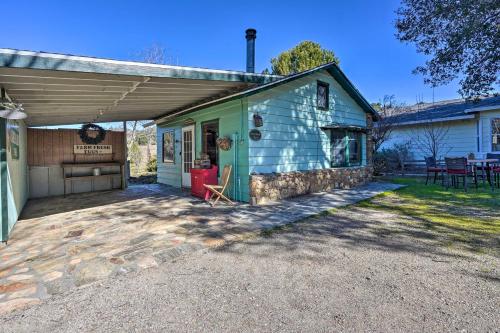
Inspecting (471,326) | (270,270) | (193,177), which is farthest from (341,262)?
(193,177)

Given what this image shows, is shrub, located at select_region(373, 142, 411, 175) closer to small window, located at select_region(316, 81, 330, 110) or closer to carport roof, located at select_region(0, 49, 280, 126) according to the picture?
small window, located at select_region(316, 81, 330, 110)

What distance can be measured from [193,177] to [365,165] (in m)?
6.93

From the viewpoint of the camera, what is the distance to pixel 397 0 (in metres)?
9.30

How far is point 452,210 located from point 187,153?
292 inches

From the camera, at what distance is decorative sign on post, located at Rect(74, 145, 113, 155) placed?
30.4 feet

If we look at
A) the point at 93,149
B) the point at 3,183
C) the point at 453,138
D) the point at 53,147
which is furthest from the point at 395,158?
the point at 3,183

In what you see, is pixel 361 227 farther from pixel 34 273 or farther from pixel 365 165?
pixel 365 165

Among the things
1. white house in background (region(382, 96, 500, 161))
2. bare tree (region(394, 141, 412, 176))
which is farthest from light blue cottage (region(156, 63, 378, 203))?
white house in background (region(382, 96, 500, 161))

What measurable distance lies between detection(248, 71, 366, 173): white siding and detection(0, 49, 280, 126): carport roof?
66cm

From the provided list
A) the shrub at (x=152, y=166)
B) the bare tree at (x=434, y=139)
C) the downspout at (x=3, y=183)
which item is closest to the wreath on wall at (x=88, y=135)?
the downspout at (x=3, y=183)

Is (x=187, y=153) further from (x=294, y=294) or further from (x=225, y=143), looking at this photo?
(x=294, y=294)

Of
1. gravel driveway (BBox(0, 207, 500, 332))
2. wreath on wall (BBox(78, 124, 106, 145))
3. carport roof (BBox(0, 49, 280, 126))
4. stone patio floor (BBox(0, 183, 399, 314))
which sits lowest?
gravel driveway (BBox(0, 207, 500, 332))

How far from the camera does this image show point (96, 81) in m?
4.45

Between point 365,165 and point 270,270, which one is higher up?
point 365,165
